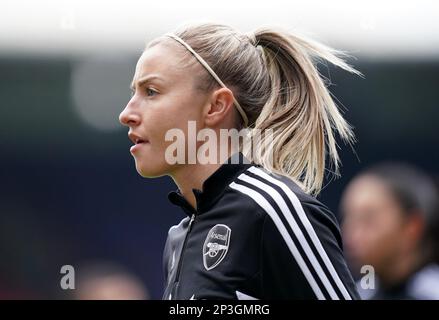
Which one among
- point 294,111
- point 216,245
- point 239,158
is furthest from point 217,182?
point 294,111

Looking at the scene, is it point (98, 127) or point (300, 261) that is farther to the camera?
point (98, 127)

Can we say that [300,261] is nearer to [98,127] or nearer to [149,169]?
[149,169]

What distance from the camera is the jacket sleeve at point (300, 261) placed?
247 cm

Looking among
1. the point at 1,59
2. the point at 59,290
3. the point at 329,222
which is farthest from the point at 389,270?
the point at 1,59

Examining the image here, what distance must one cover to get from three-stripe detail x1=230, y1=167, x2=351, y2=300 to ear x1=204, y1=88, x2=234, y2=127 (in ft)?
1.36

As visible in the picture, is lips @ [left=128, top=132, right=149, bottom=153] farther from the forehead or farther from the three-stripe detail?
the three-stripe detail

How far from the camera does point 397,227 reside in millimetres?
2508

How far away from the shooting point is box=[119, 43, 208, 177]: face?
2.88m

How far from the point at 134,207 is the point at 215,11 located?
1970mm

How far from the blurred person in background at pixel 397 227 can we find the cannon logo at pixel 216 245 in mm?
414

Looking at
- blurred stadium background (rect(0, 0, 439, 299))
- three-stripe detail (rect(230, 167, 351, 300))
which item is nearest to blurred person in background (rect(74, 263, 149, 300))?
blurred stadium background (rect(0, 0, 439, 299))

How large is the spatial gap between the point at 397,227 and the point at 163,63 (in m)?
0.99

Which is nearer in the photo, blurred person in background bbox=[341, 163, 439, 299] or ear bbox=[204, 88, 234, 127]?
blurred person in background bbox=[341, 163, 439, 299]

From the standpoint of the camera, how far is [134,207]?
24.9ft
